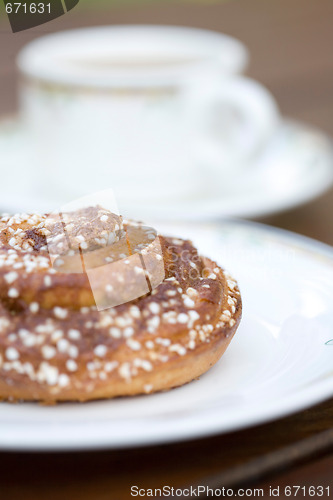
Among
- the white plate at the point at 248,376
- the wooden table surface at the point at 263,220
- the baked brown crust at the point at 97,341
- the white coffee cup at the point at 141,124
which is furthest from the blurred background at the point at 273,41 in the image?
the baked brown crust at the point at 97,341

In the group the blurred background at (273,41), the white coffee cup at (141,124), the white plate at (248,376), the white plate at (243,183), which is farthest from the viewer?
the blurred background at (273,41)

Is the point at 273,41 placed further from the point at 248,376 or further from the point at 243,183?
the point at 248,376

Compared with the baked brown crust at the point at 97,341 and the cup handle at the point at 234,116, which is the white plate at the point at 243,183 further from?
the baked brown crust at the point at 97,341

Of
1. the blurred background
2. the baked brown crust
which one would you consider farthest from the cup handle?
the baked brown crust

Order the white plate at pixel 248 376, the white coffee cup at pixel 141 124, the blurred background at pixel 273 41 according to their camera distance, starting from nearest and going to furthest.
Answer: the white plate at pixel 248 376, the white coffee cup at pixel 141 124, the blurred background at pixel 273 41

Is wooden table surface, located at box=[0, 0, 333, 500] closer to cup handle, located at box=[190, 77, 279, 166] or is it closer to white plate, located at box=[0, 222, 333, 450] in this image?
white plate, located at box=[0, 222, 333, 450]

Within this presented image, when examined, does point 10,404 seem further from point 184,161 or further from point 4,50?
point 4,50
